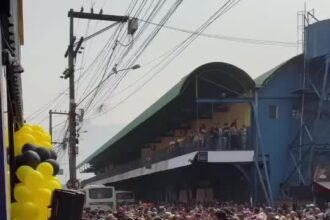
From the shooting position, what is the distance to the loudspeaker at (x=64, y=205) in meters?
7.71

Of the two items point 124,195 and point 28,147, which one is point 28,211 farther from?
point 124,195

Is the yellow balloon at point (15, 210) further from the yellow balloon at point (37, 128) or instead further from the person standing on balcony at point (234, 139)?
the person standing on balcony at point (234, 139)

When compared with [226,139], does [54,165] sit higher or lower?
higher

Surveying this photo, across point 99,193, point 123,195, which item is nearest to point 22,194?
point 99,193

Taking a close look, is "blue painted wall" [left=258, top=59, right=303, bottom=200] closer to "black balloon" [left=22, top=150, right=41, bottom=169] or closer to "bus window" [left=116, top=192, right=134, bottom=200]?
"bus window" [left=116, top=192, right=134, bottom=200]

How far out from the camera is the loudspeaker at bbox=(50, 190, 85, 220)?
7.71 meters

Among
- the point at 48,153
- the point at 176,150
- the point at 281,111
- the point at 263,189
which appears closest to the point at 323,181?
the point at 263,189

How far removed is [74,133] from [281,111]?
1116 cm

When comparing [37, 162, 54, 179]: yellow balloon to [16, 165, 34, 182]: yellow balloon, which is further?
[37, 162, 54, 179]: yellow balloon

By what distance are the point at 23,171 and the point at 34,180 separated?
0.17 m

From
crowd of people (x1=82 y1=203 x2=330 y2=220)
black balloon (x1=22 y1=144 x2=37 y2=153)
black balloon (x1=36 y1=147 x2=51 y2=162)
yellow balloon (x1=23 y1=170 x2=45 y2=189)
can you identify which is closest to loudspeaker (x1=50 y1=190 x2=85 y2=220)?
yellow balloon (x1=23 y1=170 x2=45 y2=189)

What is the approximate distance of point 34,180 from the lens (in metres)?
8.33

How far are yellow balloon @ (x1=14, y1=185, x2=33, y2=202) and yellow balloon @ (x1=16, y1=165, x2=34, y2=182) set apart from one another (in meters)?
0.10

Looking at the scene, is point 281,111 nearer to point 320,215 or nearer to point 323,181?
point 323,181
